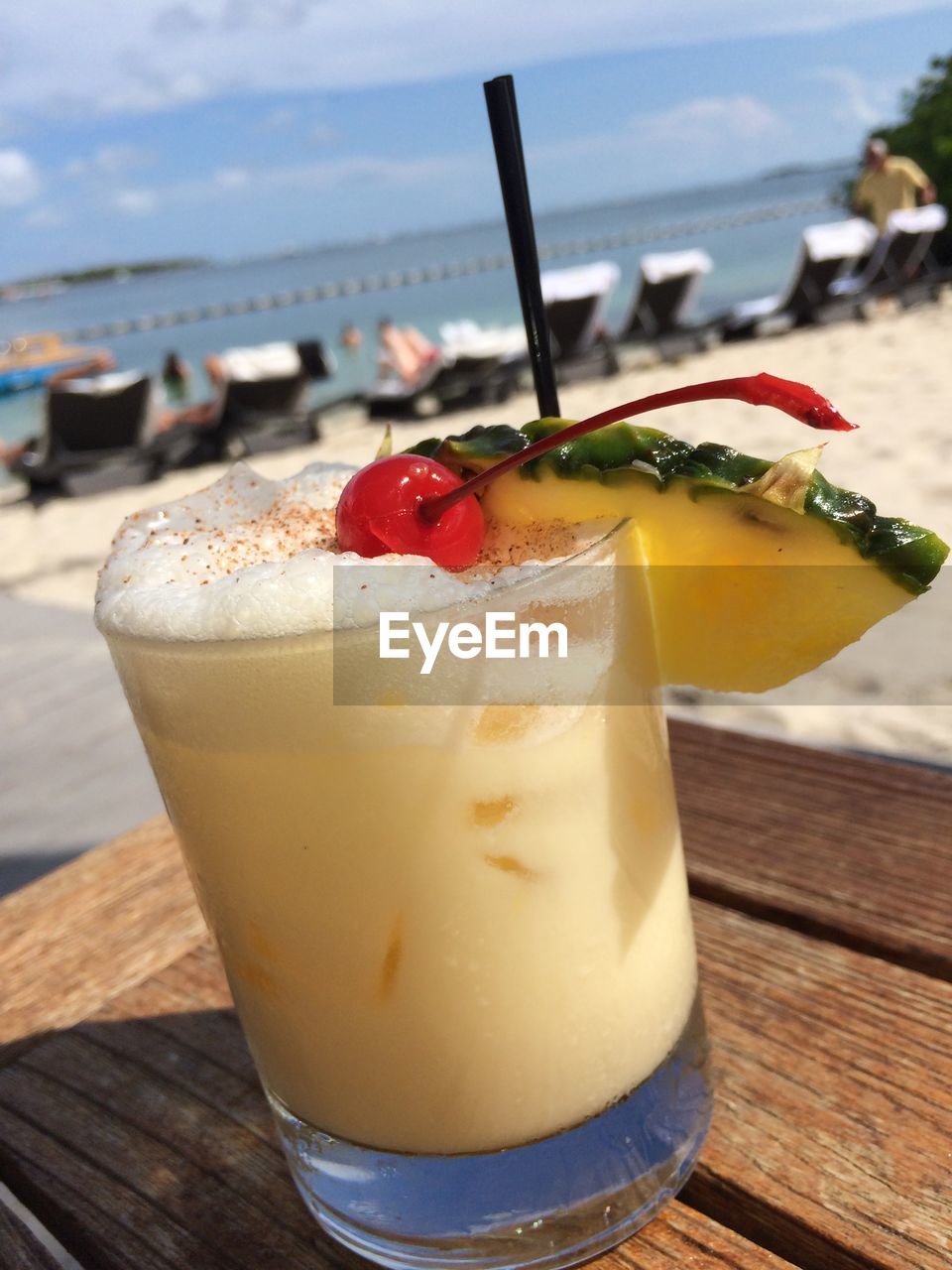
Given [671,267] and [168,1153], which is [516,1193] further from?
[671,267]

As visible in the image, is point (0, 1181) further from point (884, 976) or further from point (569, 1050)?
point (884, 976)

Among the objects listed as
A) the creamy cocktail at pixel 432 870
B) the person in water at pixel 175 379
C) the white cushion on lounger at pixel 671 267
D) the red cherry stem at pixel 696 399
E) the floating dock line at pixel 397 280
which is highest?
the red cherry stem at pixel 696 399

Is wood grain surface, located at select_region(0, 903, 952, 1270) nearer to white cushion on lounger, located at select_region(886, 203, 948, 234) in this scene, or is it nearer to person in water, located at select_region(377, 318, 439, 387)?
person in water, located at select_region(377, 318, 439, 387)

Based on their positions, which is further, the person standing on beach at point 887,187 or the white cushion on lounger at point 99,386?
the person standing on beach at point 887,187

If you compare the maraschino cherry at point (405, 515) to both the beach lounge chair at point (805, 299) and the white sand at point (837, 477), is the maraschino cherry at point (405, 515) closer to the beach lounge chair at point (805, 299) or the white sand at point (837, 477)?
the white sand at point (837, 477)

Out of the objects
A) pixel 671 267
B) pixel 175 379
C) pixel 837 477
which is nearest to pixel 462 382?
pixel 671 267

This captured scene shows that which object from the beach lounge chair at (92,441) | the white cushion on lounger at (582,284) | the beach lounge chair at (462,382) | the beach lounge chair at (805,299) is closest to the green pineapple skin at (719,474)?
the beach lounge chair at (92,441)

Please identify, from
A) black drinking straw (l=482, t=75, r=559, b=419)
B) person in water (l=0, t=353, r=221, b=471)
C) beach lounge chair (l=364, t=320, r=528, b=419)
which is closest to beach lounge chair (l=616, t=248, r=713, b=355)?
beach lounge chair (l=364, t=320, r=528, b=419)
